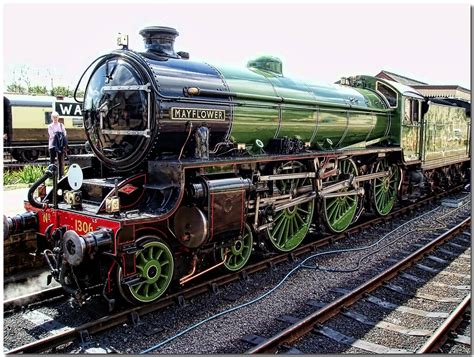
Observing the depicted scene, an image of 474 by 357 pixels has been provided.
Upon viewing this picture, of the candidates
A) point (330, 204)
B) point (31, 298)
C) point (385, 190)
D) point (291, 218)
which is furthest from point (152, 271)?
point (385, 190)

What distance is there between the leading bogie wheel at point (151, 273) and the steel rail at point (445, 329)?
3.06m

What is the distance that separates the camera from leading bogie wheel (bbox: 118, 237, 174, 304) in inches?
221

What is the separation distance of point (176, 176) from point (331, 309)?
2516mm

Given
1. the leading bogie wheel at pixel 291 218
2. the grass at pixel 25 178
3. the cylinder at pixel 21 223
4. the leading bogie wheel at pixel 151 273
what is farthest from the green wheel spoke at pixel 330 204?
the grass at pixel 25 178

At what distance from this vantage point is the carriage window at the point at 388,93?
12.0 meters

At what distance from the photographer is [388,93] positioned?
1214 cm

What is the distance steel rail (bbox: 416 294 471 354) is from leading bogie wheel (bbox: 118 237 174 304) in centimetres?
306

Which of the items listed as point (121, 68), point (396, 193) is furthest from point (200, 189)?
point (396, 193)

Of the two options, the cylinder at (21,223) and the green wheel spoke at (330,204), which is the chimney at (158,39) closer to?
the cylinder at (21,223)

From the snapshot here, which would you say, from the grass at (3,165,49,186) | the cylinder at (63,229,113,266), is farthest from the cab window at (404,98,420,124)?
the grass at (3,165,49,186)

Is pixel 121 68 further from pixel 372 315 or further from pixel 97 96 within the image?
pixel 372 315

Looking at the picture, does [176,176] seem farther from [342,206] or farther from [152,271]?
[342,206]

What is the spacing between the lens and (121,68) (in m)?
6.27

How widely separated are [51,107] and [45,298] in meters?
17.2
